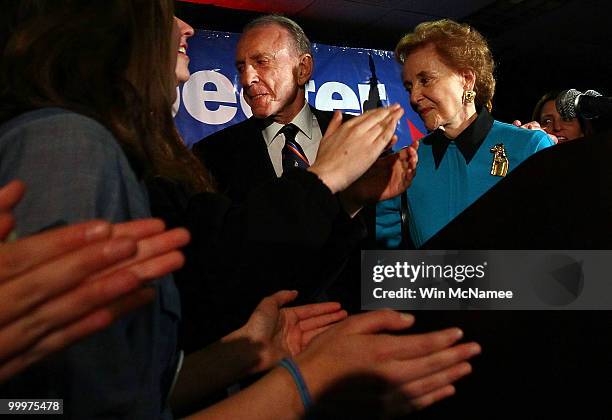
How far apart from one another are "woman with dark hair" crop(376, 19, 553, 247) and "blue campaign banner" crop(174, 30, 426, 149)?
5.05ft

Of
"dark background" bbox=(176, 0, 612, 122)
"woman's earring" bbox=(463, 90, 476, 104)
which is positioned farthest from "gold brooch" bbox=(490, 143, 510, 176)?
"dark background" bbox=(176, 0, 612, 122)

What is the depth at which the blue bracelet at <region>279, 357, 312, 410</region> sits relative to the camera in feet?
1.94

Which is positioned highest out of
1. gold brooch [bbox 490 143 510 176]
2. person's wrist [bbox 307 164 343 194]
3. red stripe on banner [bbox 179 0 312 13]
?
red stripe on banner [bbox 179 0 312 13]

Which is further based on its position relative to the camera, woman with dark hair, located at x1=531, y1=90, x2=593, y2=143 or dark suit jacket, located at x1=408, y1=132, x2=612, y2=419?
woman with dark hair, located at x1=531, y1=90, x2=593, y2=143

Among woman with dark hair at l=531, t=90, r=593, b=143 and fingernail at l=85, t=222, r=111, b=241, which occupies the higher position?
woman with dark hair at l=531, t=90, r=593, b=143

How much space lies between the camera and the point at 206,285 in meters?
0.83

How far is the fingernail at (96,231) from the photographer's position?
39 centimetres

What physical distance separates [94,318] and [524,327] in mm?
398

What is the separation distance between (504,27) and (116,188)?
15.7ft

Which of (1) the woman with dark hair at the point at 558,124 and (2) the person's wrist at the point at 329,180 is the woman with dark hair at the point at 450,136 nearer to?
(2) the person's wrist at the point at 329,180

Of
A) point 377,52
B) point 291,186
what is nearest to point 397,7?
point 377,52

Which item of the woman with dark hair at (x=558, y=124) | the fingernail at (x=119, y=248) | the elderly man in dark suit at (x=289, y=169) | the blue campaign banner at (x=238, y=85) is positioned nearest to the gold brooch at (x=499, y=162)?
the elderly man in dark suit at (x=289, y=169)

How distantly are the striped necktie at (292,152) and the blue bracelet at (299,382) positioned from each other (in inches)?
51.2

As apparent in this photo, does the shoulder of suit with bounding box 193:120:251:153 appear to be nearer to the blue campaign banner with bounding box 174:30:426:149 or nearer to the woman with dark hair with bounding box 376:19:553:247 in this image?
the woman with dark hair with bounding box 376:19:553:247
